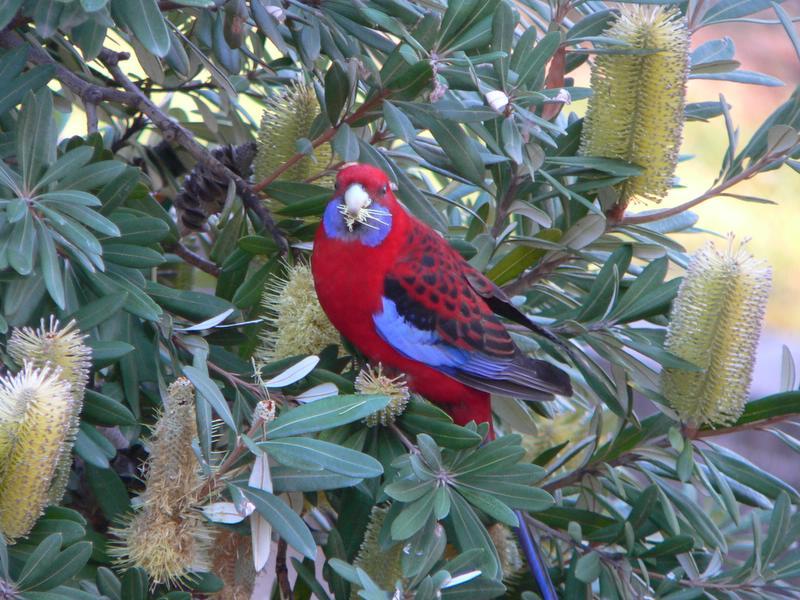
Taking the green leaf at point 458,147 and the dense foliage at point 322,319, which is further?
the green leaf at point 458,147

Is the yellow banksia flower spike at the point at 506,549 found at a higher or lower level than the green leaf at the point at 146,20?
lower

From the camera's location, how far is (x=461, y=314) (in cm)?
135

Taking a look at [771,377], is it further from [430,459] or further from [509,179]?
[430,459]

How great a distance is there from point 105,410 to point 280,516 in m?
0.25

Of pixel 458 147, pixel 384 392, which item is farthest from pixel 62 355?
pixel 458 147

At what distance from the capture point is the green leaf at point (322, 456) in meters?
0.89

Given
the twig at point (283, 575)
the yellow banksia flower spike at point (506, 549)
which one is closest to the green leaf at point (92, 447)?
the twig at point (283, 575)

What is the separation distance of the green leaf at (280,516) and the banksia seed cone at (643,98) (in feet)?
2.09

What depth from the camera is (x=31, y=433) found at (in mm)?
777

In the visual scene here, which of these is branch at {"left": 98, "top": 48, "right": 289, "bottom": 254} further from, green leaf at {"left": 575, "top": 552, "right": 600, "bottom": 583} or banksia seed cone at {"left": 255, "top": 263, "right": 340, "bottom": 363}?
green leaf at {"left": 575, "top": 552, "right": 600, "bottom": 583}

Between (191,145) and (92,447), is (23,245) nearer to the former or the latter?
(92,447)

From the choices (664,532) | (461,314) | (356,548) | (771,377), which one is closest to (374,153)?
(461,314)

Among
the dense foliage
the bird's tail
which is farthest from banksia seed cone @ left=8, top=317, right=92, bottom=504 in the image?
the bird's tail

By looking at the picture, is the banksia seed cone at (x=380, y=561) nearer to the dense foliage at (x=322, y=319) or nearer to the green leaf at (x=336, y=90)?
the dense foliage at (x=322, y=319)
